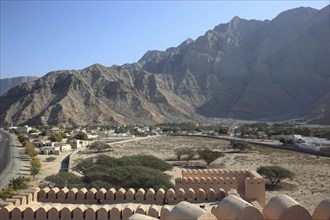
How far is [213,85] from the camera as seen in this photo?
14762 centimetres

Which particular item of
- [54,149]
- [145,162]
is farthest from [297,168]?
[54,149]

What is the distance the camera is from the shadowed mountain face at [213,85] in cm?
11244

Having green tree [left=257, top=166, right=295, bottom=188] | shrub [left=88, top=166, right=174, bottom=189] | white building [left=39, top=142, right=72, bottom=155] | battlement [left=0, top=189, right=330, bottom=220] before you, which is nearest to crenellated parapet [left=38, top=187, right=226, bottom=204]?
battlement [left=0, top=189, right=330, bottom=220]

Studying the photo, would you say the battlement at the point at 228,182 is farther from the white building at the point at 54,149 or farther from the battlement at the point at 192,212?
the white building at the point at 54,149

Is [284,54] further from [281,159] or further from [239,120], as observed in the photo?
[281,159]

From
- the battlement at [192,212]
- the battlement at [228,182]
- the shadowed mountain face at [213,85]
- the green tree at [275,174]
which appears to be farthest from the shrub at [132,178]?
the shadowed mountain face at [213,85]

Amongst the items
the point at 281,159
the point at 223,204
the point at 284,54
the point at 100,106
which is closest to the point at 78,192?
the point at 223,204

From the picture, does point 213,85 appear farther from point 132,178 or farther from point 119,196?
point 119,196

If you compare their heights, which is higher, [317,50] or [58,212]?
[317,50]

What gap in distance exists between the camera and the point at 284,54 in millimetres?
150000

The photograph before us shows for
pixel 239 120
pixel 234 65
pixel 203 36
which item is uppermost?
pixel 203 36

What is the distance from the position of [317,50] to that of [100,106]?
A: 87242mm

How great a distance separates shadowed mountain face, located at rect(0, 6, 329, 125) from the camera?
11244cm

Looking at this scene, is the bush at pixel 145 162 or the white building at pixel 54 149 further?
the white building at pixel 54 149
